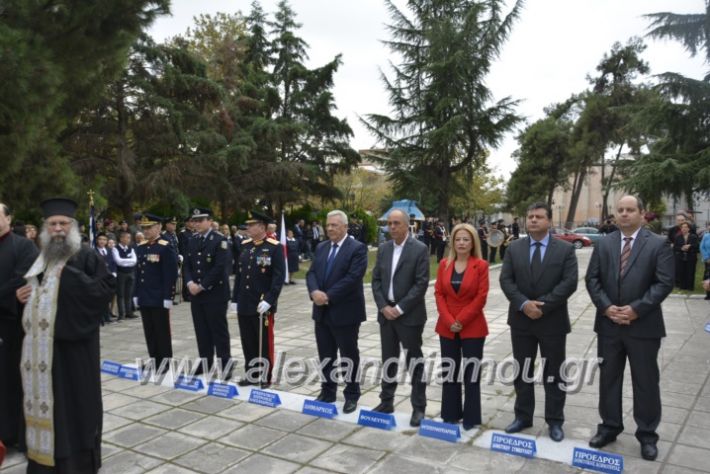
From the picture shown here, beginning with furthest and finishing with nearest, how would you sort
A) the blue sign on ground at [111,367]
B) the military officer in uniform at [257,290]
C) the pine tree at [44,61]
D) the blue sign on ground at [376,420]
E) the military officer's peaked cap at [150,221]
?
1. the pine tree at [44,61]
2. the military officer's peaked cap at [150,221]
3. the blue sign on ground at [111,367]
4. the military officer in uniform at [257,290]
5. the blue sign on ground at [376,420]

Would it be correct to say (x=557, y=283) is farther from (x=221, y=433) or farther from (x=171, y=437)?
(x=171, y=437)

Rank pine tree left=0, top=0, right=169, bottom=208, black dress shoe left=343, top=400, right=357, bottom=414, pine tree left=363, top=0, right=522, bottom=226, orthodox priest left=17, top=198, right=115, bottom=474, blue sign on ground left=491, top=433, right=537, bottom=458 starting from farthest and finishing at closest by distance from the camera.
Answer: pine tree left=363, top=0, right=522, bottom=226, pine tree left=0, top=0, right=169, bottom=208, black dress shoe left=343, top=400, right=357, bottom=414, blue sign on ground left=491, top=433, right=537, bottom=458, orthodox priest left=17, top=198, right=115, bottom=474

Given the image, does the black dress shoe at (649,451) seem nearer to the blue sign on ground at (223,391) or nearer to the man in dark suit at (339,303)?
the man in dark suit at (339,303)

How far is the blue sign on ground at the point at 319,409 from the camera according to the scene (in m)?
Answer: 4.99

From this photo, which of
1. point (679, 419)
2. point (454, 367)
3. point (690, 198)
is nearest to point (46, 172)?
point (454, 367)

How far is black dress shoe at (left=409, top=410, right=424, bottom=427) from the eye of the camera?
4.75 m

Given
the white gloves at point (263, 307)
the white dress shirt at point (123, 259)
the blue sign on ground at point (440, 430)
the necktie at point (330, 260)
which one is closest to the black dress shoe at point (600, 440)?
the blue sign on ground at point (440, 430)

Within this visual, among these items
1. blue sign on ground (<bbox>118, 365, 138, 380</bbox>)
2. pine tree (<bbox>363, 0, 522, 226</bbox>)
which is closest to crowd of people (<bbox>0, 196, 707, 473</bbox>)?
blue sign on ground (<bbox>118, 365, 138, 380</bbox>)

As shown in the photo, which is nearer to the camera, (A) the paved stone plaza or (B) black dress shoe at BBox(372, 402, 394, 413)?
(A) the paved stone plaza

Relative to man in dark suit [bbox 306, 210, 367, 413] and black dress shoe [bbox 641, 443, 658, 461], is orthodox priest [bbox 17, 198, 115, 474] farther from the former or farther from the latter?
black dress shoe [bbox 641, 443, 658, 461]

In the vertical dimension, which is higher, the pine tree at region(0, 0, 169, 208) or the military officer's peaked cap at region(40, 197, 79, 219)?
the pine tree at region(0, 0, 169, 208)

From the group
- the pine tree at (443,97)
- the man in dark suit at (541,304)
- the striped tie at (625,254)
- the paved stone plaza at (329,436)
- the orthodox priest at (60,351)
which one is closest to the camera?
the orthodox priest at (60,351)

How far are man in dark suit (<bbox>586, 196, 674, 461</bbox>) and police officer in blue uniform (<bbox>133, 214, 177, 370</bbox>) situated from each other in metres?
4.58

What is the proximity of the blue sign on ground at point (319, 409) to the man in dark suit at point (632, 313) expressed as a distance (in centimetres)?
219
